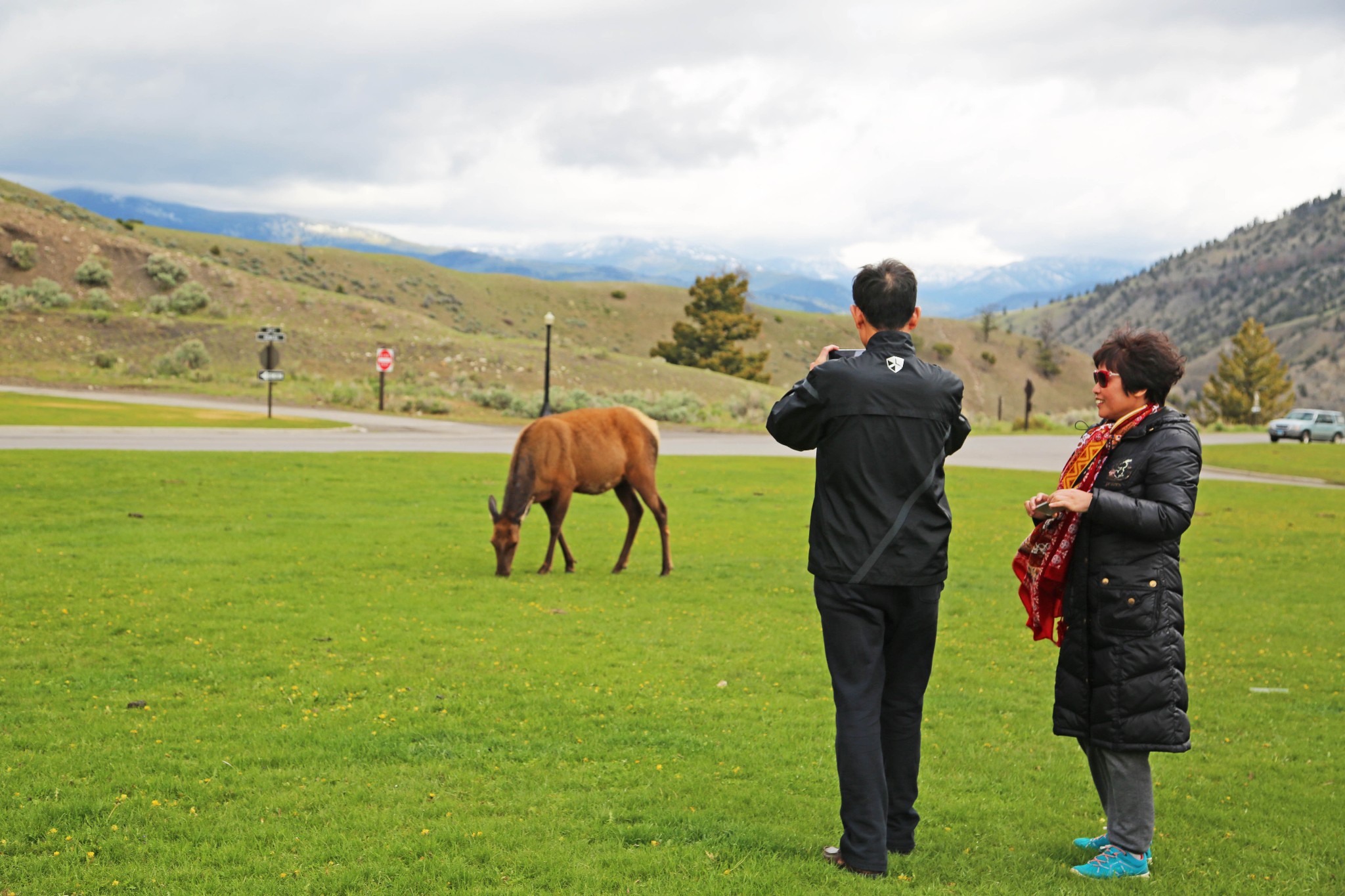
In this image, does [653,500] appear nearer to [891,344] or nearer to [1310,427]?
[891,344]

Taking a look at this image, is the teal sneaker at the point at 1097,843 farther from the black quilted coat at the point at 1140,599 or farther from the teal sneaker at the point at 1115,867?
the black quilted coat at the point at 1140,599

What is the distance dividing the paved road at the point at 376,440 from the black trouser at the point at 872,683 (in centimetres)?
Answer: 2282

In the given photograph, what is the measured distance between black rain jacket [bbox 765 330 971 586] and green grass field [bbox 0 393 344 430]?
30.5m

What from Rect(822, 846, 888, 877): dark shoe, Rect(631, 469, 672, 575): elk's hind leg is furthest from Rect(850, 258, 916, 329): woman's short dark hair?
Rect(631, 469, 672, 575): elk's hind leg

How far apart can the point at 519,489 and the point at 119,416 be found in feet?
87.8

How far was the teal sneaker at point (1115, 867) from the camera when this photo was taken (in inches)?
177

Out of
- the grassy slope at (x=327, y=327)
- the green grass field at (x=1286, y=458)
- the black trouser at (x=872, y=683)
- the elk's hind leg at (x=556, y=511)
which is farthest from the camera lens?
the grassy slope at (x=327, y=327)

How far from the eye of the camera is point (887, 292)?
4.24 metres

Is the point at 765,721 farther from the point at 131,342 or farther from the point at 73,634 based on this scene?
the point at 131,342

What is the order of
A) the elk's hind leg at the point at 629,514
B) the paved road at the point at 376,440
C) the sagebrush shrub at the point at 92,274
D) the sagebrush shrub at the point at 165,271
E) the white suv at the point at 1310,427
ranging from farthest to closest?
the sagebrush shrub at the point at 165,271 → the sagebrush shrub at the point at 92,274 → the white suv at the point at 1310,427 → the paved road at the point at 376,440 → the elk's hind leg at the point at 629,514

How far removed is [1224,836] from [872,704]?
220 centimetres

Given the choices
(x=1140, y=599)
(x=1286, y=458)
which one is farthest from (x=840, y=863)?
(x=1286, y=458)

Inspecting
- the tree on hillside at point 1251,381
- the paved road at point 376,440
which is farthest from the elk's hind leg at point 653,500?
the tree on hillside at point 1251,381

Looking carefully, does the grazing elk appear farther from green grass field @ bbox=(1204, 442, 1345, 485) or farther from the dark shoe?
green grass field @ bbox=(1204, 442, 1345, 485)
